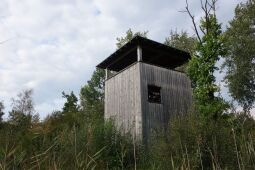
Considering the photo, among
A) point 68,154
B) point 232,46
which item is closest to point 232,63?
point 232,46

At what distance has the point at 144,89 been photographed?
2017cm

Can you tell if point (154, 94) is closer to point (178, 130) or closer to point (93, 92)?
point (178, 130)

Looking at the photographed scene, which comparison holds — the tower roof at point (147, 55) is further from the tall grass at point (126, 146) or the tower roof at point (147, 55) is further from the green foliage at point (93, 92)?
the green foliage at point (93, 92)

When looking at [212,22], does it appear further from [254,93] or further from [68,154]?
[68,154]

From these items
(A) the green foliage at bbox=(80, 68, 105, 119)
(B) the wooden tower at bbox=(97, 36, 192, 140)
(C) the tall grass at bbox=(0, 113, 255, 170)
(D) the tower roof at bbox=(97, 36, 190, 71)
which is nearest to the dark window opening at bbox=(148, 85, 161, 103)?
(B) the wooden tower at bbox=(97, 36, 192, 140)

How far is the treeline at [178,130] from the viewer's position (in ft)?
9.51

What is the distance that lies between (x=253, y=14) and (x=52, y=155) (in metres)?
38.0

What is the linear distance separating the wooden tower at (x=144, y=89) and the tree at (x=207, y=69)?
1.98 m

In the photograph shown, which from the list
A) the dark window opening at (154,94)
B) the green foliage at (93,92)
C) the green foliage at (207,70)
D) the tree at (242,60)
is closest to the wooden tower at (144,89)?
the dark window opening at (154,94)

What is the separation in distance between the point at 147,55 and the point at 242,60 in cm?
1572

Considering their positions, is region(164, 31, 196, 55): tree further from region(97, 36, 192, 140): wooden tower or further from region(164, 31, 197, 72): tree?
region(97, 36, 192, 140): wooden tower

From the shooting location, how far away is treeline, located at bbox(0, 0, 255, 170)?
290 cm

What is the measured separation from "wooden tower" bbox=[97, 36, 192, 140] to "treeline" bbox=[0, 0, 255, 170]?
4.09 feet

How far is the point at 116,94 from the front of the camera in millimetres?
22359
